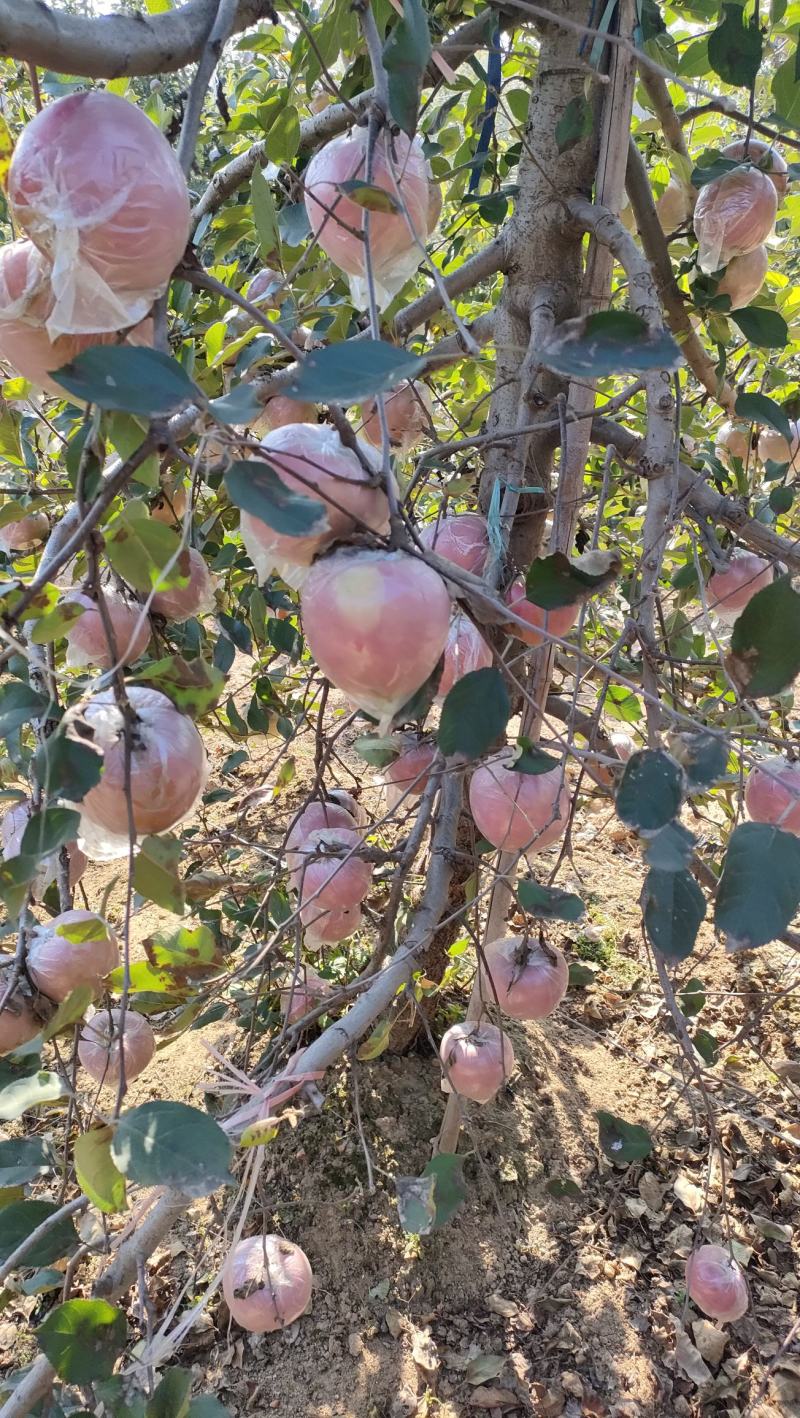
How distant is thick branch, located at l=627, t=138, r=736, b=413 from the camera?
0.76 m

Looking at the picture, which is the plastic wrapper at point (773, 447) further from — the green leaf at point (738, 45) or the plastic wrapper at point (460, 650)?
the plastic wrapper at point (460, 650)

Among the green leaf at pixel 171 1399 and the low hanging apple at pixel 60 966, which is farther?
the low hanging apple at pixel 60 966

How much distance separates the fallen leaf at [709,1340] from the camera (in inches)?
41.4

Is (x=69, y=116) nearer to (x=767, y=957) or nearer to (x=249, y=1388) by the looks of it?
(x=249, y=1388)

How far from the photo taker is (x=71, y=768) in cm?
35

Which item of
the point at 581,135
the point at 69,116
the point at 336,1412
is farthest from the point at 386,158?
the point at 336,1412

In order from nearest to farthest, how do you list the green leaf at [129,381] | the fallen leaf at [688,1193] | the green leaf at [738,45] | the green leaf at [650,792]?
1. the green leaf at [129,381]
2. the green leaf at [650,792]
3. the green leaf at [738,45]
4. the fallen leaf at [688,1193]

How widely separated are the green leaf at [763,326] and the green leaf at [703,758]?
1.49ft

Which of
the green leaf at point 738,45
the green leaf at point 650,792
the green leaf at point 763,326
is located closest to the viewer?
the green leaf at point 650,792

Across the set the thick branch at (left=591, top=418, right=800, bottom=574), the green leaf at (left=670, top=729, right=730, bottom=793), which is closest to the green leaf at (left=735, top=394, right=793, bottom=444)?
the thick branch at (left=591, top=418, right=800, bottom=574)

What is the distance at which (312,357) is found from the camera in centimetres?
29

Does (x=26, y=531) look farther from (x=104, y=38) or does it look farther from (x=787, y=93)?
(x=787, y=93)

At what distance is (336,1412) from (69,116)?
1.29 m

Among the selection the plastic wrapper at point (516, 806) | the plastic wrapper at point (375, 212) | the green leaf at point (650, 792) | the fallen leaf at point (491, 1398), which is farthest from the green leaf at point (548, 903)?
the fallen leaf at point (491, 1398)
